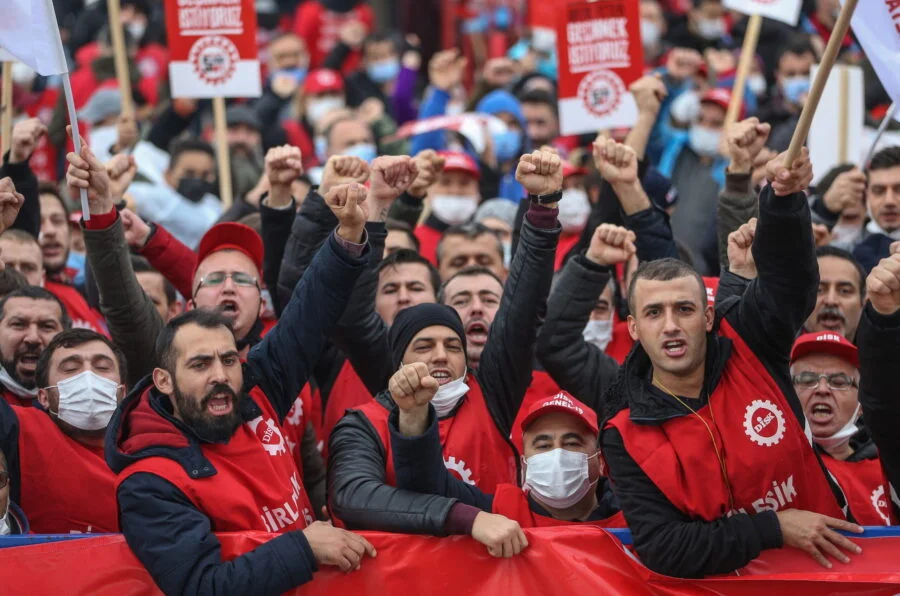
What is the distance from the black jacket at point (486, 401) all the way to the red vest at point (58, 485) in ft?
3.04

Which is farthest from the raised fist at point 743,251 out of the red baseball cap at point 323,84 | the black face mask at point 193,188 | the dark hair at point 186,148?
the red baseball cap at point 323,84

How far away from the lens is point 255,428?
493 centimetres

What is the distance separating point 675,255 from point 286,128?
6719mm

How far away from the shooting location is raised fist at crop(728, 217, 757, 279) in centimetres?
532

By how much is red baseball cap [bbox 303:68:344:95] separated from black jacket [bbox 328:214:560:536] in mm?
6986

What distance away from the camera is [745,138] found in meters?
5.60

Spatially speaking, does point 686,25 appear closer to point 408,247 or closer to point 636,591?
point 408,247

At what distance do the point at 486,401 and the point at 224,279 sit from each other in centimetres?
125

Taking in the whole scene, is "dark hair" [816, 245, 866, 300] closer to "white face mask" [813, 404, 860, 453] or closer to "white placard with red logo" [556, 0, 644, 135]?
"white face mask" [813, 404, 860, 453]

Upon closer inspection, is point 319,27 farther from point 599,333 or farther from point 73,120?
point 73,120

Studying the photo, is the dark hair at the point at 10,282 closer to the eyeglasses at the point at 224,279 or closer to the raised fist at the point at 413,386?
the eyeglasses at the point at 224,279

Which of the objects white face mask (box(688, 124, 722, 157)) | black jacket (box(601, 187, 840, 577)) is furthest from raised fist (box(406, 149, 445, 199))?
white face mask (box(688, 124, 722, 157))

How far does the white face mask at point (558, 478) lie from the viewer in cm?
516

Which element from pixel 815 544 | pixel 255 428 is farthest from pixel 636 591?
pixel 255 428
